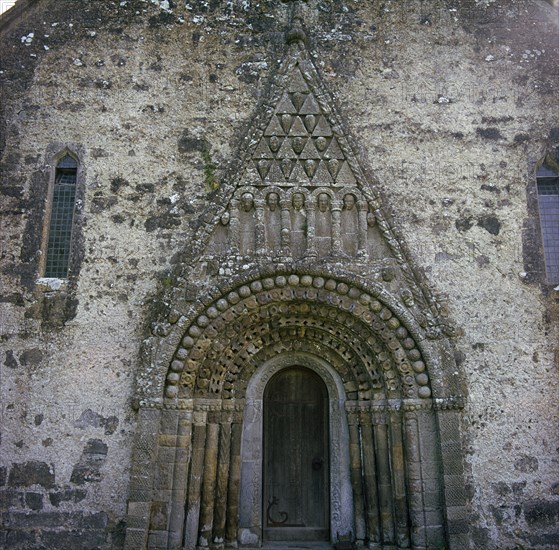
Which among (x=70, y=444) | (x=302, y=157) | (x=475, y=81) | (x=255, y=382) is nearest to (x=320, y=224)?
(x=302, y=157)

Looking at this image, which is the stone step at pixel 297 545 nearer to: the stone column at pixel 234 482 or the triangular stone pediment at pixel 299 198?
the stone column at pixel 234 482

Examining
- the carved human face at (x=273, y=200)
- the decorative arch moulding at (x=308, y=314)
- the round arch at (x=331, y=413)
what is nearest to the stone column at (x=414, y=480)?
the round arch at (x=331, y=413)

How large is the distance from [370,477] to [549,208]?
427 centimetres

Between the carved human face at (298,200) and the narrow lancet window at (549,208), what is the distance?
3.21m

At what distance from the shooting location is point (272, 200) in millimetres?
7754

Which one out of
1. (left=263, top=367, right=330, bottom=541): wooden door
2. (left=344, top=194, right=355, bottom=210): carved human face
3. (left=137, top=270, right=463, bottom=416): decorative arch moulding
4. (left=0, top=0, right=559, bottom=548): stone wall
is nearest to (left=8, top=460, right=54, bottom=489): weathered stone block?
(left=0, top=0, right=559, bottom=548): stone wall

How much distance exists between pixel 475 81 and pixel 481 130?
0.73 meters

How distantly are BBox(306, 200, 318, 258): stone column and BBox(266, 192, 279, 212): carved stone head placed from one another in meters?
0.41

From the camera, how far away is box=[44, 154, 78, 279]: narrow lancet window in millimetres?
7746

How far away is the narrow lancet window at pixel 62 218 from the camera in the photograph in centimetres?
775

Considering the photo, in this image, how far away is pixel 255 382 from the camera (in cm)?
786

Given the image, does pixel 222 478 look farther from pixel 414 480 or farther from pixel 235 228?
pixel 235 228

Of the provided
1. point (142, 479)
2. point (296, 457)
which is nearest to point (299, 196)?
point (296, 457)

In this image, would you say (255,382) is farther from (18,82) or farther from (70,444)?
(18,82)
